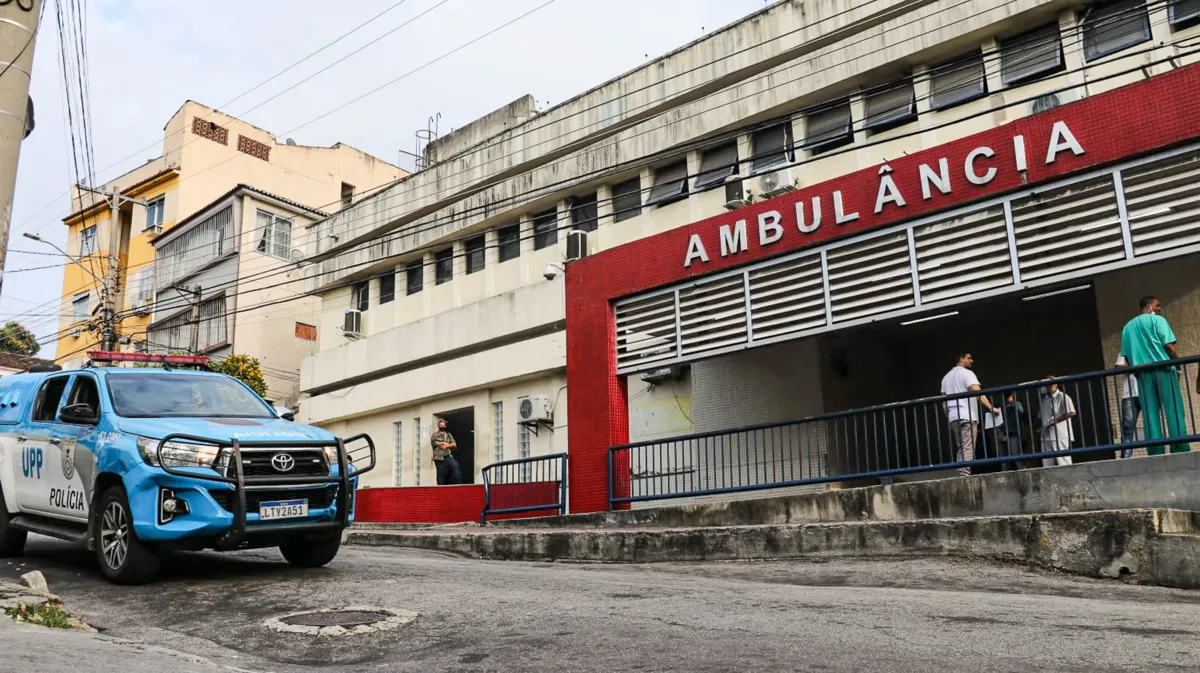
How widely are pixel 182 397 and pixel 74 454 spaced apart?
0.99 meters

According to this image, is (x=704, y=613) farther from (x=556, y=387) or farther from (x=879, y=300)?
(x=556, y=387)

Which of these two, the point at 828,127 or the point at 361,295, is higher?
the point at 828,127

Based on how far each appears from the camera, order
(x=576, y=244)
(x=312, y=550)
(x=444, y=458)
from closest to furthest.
→ (x=312, y=550) → (x=444, y=458) → (x=576, y=244)

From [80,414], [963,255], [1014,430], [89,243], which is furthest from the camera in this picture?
[89,243]

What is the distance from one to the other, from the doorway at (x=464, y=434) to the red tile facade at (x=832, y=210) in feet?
26.7

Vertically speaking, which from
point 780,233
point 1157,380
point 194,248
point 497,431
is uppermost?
point 194,248

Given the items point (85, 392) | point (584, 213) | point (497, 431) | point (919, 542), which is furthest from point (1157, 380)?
point (497, 431)

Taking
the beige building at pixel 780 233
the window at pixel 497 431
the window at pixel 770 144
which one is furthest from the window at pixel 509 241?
the window at pixel 770 144

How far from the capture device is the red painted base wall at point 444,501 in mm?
15648

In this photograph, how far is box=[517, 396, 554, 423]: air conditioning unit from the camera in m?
20.8

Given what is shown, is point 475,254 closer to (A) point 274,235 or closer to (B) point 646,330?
(B) point 646,330

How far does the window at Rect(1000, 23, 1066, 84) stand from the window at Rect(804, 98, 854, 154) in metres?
2.77

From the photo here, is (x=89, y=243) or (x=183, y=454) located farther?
(x=89, y=243)

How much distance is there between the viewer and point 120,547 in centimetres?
806
